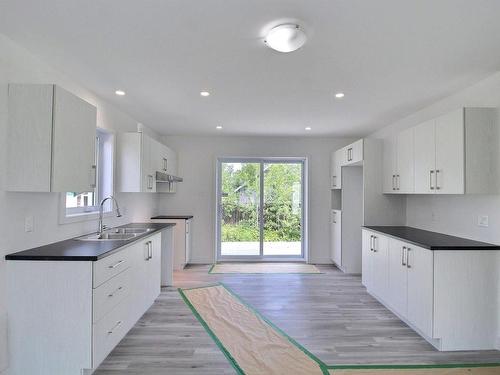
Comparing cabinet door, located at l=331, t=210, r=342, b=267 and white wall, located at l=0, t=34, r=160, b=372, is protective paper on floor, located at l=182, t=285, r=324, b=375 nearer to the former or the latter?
white wall, located at l=0, t=34, r=160, b=372

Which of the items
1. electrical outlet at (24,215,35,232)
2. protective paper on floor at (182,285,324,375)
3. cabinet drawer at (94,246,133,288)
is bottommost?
protective paper on floor at (182,285,324,375)

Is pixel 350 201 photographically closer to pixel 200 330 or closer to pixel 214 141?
pixel 214 141

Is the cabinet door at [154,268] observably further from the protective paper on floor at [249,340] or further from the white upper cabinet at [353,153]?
the white upper cabinet at [353,153]

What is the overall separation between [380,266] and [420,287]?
2.83 feet

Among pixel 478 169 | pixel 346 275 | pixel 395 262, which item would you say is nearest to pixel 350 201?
pixel 346 275

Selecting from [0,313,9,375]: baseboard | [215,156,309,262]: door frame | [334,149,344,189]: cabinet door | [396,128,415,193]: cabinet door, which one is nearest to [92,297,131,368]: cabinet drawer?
[0,313,9,375]: baseboard

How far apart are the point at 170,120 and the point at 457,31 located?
12.1ft

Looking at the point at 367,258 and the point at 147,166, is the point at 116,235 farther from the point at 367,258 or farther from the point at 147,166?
the point at 367,258

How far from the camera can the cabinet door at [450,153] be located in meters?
2.78

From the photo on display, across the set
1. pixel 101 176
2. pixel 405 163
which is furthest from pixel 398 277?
pixel 101 176

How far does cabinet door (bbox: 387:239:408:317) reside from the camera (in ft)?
10.3

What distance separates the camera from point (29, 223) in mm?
2396

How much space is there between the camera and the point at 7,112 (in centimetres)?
221

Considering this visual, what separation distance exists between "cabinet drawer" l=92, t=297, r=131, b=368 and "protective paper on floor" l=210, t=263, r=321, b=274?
101 inches
